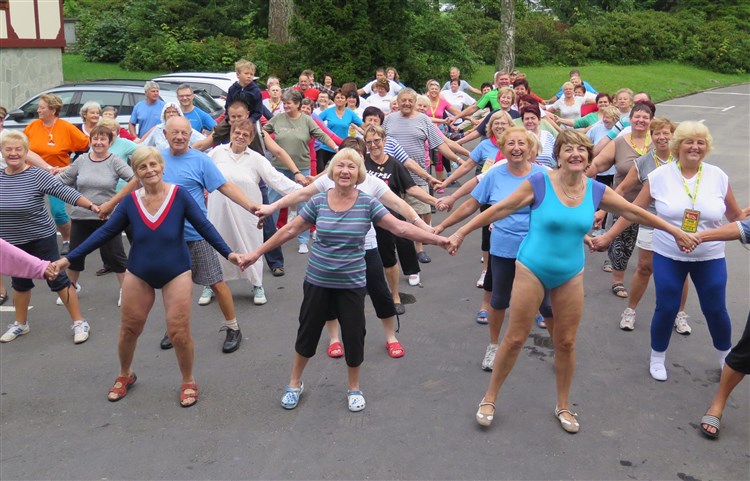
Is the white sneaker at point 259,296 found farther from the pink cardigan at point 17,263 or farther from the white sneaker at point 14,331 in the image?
the pink cardigan at point 17,263

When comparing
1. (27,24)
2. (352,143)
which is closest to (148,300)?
(352,143)

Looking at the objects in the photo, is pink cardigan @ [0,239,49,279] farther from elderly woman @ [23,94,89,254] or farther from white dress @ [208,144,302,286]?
elderly woman @ [23,94,89,254]

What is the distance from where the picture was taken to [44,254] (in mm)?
6617

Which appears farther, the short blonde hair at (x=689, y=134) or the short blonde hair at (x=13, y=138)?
the short blonde hair at (x=13, y=138)

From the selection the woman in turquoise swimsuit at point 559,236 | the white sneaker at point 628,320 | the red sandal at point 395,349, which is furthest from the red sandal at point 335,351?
the white sneaker at point 628,320

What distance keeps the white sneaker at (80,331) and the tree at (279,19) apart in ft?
71.3

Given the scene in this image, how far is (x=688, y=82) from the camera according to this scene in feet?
108

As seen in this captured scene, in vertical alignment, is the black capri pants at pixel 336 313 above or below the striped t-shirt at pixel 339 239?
below

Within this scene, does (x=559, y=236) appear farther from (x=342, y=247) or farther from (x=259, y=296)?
(x=259, y=296)

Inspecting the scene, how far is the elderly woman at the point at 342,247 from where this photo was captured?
491 cm

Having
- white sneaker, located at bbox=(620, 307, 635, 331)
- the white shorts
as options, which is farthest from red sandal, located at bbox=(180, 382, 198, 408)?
the white shorts

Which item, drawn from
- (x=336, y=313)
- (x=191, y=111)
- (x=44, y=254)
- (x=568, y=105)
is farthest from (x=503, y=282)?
(x=568, y=105)

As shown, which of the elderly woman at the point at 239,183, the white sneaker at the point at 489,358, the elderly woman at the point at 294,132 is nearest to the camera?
the white sneaker at the point at 489,358

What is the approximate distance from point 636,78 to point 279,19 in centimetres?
1580
